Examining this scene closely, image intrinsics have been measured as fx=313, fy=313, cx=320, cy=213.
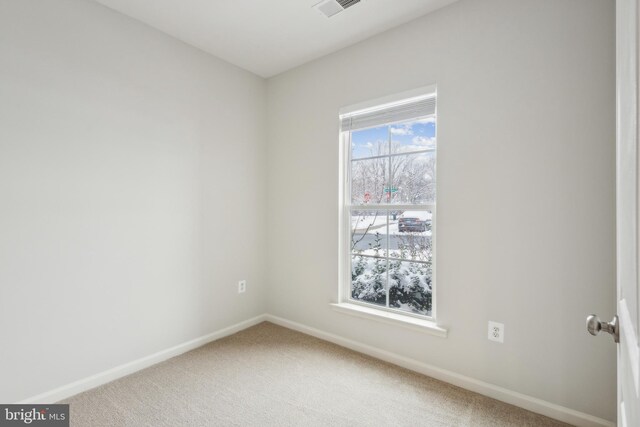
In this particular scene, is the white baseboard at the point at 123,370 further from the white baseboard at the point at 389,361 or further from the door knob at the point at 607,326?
the door knob at the point at 607,326

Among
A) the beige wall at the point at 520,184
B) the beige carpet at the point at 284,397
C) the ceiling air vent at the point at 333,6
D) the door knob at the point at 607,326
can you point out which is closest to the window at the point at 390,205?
the beige wall at the point at 520,184

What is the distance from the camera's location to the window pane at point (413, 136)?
7.62 ft

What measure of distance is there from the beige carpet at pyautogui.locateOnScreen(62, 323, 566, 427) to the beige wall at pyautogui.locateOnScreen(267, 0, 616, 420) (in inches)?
8.6

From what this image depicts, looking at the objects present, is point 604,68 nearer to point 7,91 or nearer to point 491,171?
point 491,171

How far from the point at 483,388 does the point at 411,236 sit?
42.7 inches

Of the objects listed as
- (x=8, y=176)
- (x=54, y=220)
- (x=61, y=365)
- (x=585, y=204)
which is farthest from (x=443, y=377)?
(x=8, y=176)

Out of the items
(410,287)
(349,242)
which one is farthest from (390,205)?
(410,287)

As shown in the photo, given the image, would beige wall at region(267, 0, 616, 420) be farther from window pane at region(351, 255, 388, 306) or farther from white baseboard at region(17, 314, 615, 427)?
window pane at region(351, 255, 388, 306)

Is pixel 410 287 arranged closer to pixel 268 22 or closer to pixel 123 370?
pixel 123 370

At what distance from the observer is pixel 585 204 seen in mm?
1694

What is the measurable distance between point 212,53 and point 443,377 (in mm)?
3188

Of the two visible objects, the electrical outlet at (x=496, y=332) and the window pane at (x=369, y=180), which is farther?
the window pane at (x=369, y=180)

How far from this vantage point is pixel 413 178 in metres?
2.40

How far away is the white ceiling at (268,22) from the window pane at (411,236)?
1449 millimetres
